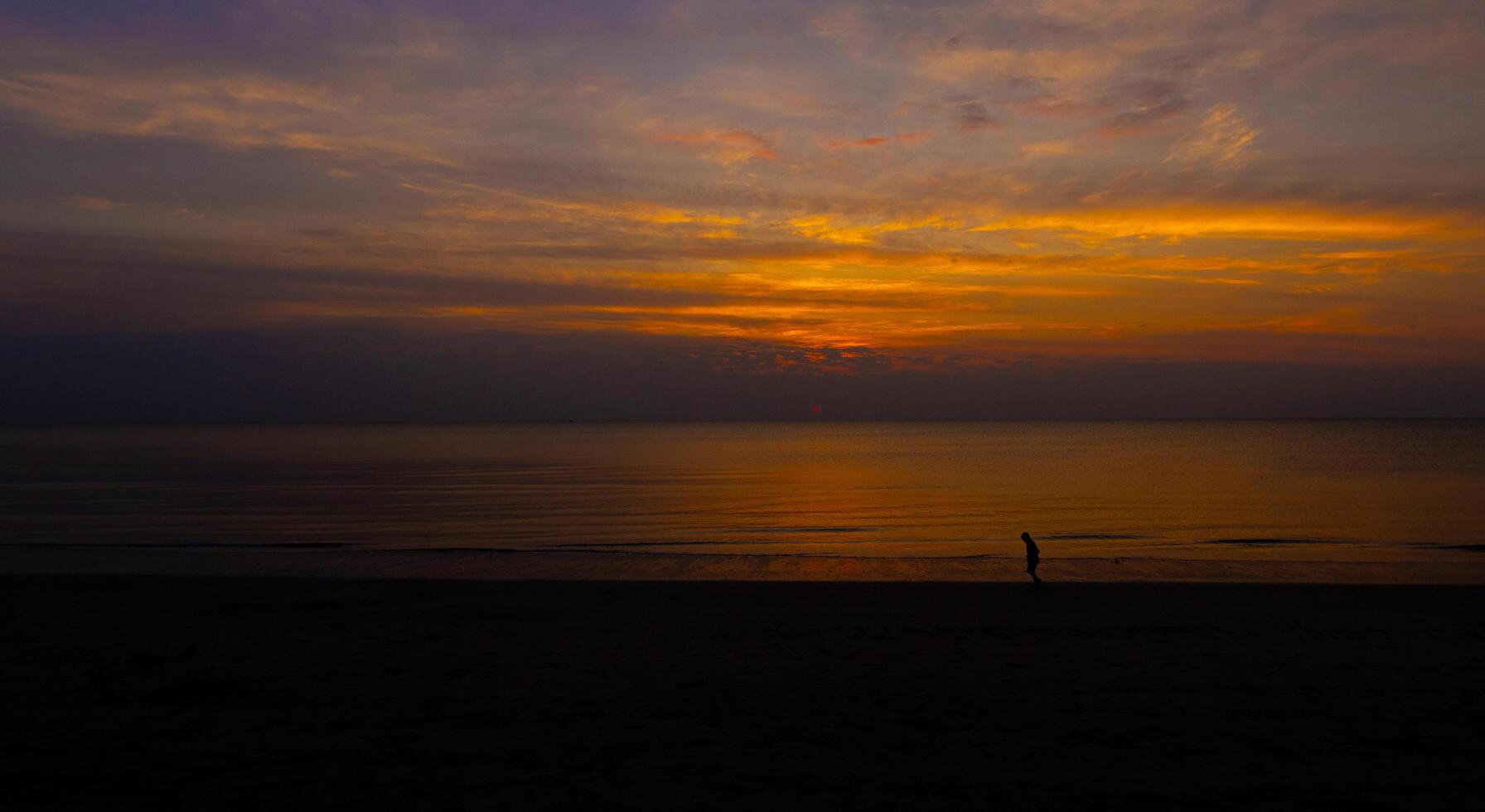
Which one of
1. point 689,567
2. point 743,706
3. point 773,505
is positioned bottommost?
point 773,505

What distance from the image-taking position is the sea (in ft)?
93.2

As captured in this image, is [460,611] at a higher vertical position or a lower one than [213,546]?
higher

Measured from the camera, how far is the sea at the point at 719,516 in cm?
2842

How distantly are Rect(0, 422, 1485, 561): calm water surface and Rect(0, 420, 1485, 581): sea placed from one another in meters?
0.24

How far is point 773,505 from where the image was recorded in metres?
47.8

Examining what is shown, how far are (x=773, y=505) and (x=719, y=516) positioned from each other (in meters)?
5.68

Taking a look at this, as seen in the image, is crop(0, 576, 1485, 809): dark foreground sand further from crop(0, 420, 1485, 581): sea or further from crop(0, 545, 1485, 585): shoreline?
crop(0, 420, 1485, 581): sea

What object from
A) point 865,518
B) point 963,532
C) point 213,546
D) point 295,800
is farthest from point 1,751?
point 865,518

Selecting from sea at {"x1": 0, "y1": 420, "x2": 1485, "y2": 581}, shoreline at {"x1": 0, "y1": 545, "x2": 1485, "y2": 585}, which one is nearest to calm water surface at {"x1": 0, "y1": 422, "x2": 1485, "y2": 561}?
sea at {"x1": 0, "y1": 420, "x2": 1485, "y2": 581}

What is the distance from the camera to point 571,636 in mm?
15203

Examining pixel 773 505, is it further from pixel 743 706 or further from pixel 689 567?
pixel 743 706

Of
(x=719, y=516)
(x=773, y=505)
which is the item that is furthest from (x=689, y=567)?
(x=773, y=505)

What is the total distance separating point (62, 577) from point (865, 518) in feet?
92.3

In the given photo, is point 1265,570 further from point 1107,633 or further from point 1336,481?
point 1336,481
